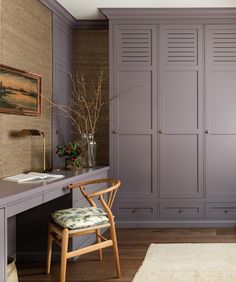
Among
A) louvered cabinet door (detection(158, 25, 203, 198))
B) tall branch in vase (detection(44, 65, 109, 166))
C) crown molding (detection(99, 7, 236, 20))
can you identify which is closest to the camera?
crown molding (detection(99, 7, 236, 20))

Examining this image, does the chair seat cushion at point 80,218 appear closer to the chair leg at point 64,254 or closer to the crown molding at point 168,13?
the chair leg at point 64,254

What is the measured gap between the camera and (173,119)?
499 cm

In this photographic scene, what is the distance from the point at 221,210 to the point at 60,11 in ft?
9.34

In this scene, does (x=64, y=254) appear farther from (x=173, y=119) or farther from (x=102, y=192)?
(x=173, y=119)

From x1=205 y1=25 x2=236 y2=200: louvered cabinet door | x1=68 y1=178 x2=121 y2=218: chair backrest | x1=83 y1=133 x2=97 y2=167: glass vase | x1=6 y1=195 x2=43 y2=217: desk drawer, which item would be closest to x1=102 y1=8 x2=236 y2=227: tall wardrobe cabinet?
x1=205 y1=25 x2=236 y2=200: louvered cabinet door

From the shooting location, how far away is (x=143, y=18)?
4.97 metres

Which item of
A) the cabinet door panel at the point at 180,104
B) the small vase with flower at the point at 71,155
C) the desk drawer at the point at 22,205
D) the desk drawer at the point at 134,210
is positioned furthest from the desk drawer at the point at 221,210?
the desk drawer at the point at 22,205

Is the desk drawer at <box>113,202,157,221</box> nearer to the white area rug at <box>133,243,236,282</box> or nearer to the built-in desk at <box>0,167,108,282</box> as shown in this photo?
the white area rug at <box>133,243,236,282</box>

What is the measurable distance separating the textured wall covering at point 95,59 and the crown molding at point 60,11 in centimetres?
24

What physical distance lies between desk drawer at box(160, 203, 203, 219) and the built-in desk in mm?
1491

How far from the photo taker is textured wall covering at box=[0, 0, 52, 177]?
355 cm

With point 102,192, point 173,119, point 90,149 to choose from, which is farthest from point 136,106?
point 102,192

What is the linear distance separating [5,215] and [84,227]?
85 centimetres

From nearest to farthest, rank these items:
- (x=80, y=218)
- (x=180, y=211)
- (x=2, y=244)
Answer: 1. (x=2, y=244)
2. (x=80, y=218)
3. (x=180, y=211)
